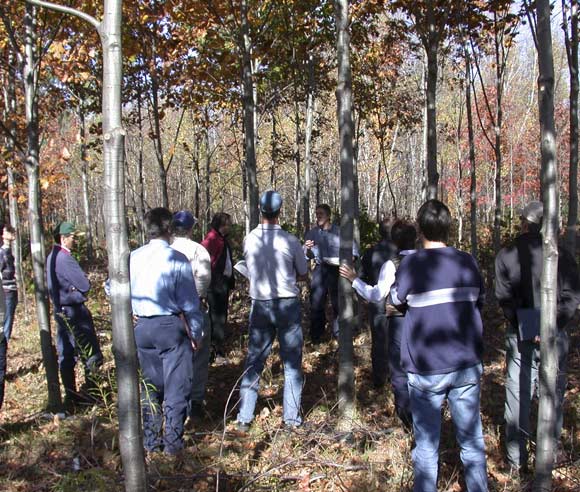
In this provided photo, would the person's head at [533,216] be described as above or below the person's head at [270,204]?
below

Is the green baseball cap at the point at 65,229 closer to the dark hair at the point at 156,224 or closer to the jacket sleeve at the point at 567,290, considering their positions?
the dark hair at the point at 156,224

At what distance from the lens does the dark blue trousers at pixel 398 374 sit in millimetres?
4609

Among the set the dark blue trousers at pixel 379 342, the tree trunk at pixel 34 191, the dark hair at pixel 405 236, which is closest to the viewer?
the dark hair at pixel 405 236

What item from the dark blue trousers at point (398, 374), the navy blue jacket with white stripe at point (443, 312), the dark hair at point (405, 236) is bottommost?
the dark blue trousers at point (398, 374)

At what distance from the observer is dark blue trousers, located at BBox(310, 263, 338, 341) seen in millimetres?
7531

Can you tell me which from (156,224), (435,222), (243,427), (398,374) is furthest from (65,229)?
(435,222)

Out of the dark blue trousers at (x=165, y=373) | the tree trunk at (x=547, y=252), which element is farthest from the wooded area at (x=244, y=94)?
the dark blue trousers at (x=165, y=373)

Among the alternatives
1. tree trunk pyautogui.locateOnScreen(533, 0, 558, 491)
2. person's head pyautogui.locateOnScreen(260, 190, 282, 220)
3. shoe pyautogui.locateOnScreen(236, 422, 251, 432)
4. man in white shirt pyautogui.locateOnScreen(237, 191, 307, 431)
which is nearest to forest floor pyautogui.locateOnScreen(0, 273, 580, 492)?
shoe pyautogui.locateOnScreen(236, 422, 251, 432)

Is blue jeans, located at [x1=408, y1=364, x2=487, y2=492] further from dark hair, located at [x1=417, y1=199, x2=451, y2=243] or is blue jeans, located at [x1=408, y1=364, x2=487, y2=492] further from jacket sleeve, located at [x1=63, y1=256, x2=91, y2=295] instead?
jacket sleeve, located at [x1=63, y1=256, x2=91, y2=295]

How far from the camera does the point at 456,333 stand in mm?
2967

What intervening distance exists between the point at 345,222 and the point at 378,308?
1440 mm

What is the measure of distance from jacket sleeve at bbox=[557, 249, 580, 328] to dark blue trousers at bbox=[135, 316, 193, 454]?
270 cm

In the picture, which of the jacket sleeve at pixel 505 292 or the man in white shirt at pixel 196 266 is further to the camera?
the man in white shirt at pixel 196 266

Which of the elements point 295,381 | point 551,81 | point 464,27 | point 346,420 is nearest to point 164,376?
point 295,381
